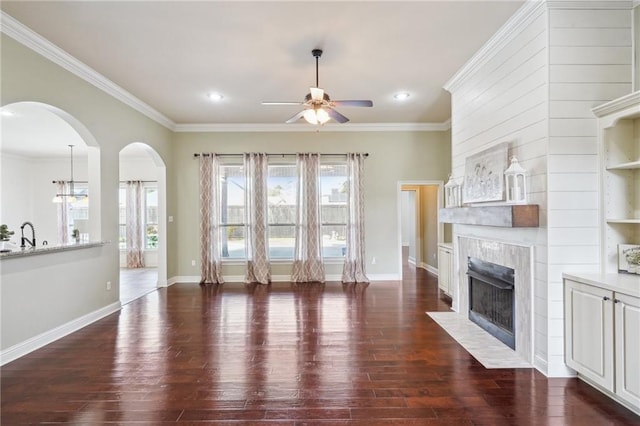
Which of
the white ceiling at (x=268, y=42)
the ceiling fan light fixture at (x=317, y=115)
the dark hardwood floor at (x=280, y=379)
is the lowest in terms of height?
the dark hardwood floor at (x=280, y=379)

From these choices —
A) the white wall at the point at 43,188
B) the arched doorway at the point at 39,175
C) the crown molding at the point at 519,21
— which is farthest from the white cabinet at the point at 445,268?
the white wall at the point at 43,188

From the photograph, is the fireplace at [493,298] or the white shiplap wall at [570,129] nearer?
the white shiplap wall at [570,129]

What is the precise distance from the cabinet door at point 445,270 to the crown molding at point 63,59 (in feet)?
18.3

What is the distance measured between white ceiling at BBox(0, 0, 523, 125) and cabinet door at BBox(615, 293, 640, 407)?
103 inches

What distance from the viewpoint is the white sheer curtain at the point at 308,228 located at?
6.73m

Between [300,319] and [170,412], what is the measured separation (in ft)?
7.15

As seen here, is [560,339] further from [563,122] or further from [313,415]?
[313,415]

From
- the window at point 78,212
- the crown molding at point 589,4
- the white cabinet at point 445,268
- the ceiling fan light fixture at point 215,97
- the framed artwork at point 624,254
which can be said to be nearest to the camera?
the framed artwork at point 624,254

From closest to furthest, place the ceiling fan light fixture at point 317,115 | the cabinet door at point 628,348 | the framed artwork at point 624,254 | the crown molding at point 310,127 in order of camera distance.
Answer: the cabinet door at point 628,348, the framed artwork at point 624,254, the ceiling fan light fixture at point 317,115, the crown molding at point 310,127

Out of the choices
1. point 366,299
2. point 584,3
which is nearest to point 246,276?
point 366,299

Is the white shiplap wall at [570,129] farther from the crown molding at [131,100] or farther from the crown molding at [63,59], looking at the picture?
the crown molding at [63,59]

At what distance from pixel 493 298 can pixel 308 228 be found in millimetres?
3811

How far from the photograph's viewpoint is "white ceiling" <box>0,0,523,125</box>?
2.96 meters

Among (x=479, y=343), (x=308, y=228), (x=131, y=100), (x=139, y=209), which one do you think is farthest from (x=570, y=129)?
(x=139, y=209)
